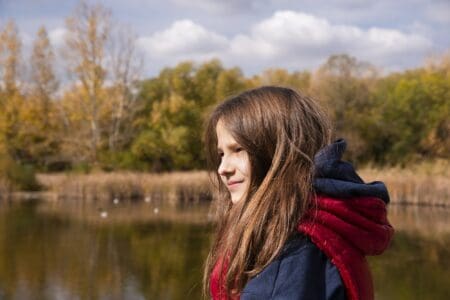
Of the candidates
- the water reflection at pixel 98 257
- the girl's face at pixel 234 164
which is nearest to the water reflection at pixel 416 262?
the water reflection at pixel 98 257

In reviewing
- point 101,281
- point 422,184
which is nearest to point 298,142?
point 101,281

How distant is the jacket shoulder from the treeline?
1849 cm

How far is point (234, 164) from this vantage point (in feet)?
3.35

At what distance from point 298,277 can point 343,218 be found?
0.39 feet

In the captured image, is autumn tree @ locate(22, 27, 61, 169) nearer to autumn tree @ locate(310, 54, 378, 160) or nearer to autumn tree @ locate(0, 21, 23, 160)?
autumn tree @ locate(0, 21, 23, 160)

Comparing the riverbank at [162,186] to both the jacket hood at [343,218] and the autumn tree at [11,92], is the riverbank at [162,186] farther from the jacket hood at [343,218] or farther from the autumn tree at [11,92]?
the jacket hood at [343,218]

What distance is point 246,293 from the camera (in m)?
0.85

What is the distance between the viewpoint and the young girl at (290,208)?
0.86 metres

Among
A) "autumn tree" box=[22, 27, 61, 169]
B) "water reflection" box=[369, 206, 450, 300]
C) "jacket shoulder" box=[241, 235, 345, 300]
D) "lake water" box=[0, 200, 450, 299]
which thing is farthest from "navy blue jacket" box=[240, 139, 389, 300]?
"autumn tree" box=[22, 27, 61, 169]

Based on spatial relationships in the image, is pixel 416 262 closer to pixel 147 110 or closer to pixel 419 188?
pixel 419 188

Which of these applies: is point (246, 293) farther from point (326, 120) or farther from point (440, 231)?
point (440, 231)

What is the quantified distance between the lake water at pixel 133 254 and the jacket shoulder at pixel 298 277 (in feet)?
11.2

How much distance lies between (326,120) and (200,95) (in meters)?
21.2

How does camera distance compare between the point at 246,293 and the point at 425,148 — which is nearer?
the point at 246,293
